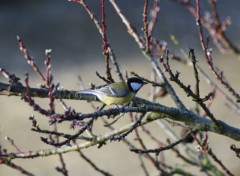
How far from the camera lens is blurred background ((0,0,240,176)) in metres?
4.31

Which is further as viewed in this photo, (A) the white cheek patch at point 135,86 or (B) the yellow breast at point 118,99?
(A) the white cheek patch at point 135,86

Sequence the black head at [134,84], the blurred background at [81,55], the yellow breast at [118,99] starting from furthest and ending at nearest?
the blurred background at [81,55] → the black head at [134,84] → the yellow breast at [118,99]

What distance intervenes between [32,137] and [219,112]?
2451 mm

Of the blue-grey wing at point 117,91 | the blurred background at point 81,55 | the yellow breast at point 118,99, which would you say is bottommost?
the yellow breast at point 118,99

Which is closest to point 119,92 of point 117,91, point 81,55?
point 117,91

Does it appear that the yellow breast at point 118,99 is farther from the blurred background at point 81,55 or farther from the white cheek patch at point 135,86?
the blurred background at point 81,55

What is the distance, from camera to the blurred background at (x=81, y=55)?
4.31 m

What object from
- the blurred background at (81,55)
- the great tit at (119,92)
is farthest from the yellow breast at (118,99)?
the blurred background at (81,55)

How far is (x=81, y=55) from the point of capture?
625 cm

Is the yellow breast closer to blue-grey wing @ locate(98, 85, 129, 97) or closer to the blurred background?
blue-grey wing @ locate(98, 85, 129, 97)

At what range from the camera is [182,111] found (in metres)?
1.25

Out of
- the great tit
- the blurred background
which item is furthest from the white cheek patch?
the blurred background

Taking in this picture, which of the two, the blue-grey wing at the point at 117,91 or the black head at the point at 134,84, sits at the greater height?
the black head at the point at 134,84

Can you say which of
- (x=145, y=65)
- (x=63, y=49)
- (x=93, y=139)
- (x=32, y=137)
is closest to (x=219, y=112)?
(x=145, y=65)
